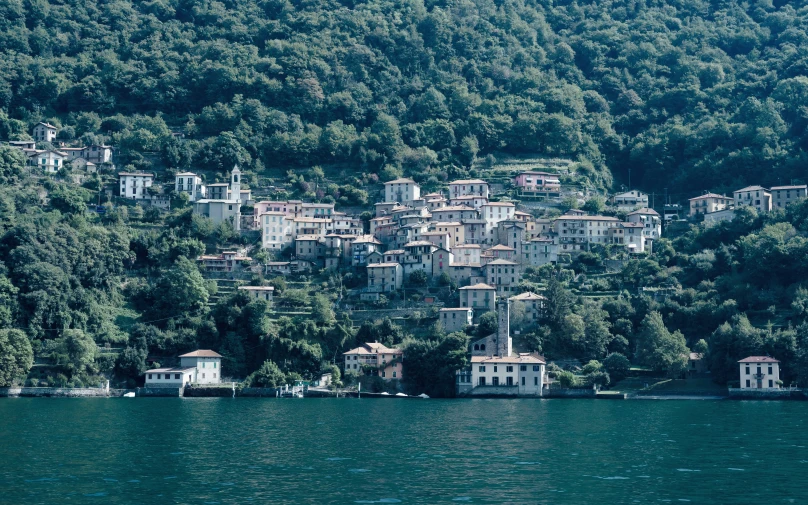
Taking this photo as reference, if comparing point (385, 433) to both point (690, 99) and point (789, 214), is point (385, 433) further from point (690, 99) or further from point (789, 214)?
point (690, 99)

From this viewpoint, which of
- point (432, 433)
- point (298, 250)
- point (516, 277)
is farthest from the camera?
point (298, 250)

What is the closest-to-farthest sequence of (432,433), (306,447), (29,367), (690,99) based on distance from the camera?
(306,447) → (432,433) → (29,367) → (690,99)

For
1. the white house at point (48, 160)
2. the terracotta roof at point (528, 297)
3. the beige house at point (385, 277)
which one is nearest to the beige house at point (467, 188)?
the beige house at point (385, 277)

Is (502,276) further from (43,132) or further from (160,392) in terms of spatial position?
(43,132)

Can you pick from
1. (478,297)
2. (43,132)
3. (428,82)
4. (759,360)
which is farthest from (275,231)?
(759,360)

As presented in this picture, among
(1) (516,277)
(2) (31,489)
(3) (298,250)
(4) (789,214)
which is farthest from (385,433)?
(4) (789,214)

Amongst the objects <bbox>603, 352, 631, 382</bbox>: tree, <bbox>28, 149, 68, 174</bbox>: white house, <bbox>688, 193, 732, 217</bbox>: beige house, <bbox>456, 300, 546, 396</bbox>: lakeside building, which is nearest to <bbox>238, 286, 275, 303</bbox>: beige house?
<bbox>456, 300, 546, 396</bbox>: lakeside building

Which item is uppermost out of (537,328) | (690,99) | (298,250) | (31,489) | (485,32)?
(485,32)
